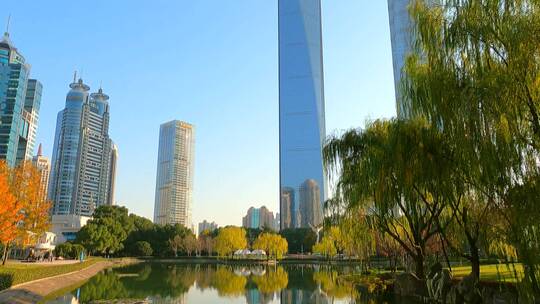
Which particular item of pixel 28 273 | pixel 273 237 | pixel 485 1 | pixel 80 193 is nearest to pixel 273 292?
pixel 28 273

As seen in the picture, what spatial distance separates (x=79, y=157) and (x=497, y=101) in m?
113

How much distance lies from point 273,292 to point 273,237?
38003 millimetres

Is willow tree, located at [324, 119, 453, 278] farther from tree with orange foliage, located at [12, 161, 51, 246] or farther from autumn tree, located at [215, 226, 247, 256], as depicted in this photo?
autumn tree, located at [215, 226, 247, 256]

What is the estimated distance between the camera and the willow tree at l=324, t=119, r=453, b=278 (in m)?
10.0

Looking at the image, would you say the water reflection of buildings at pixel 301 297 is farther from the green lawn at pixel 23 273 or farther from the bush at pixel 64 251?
the bush at pixel 64 251

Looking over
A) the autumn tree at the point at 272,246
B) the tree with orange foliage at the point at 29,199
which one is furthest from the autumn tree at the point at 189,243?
the tree with orange foliage at the point at 29,199

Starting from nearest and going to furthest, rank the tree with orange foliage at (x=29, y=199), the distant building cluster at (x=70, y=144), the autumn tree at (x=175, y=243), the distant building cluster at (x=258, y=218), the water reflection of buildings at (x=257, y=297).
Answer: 1. the water reflection of buildings at (x=257, y=297)
2. the tree with orange foliage at (x=29, y=199)
3. the autumn tree at (x=175, y=243)
4. the distant building cluster at (x=70, y=144)
5. the distant building cluster at (x=258, y=218)

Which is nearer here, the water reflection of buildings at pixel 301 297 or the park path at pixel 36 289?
the park path at pixel 36 289

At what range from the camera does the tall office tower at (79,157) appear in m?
104

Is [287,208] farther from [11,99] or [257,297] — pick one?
[257,297]

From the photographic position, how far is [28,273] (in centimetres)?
1738

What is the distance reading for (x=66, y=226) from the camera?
7531 centimetres

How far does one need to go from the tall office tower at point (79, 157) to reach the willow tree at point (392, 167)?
105 m

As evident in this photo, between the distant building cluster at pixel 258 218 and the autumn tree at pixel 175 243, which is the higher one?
the distant building cluster at pixel 258 218
